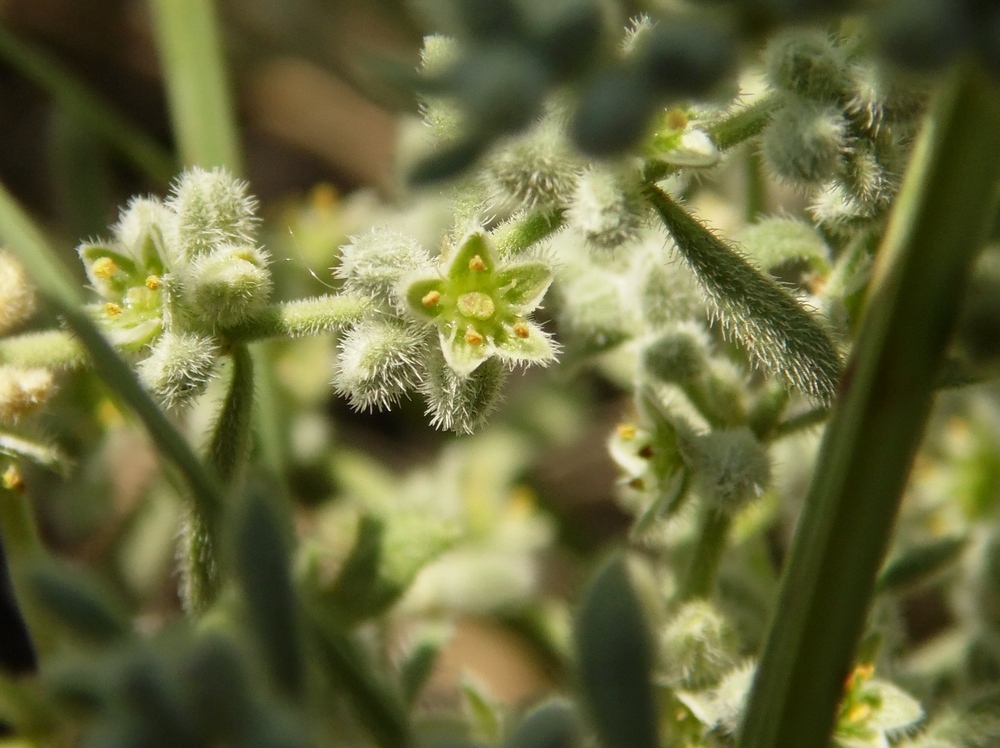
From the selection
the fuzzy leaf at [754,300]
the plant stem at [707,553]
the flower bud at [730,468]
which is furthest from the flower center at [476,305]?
the plant stem at [707,553]

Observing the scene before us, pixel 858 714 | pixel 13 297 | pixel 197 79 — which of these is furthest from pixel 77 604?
pixel 197 79

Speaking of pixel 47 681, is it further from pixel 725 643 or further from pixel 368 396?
pixel 725 643

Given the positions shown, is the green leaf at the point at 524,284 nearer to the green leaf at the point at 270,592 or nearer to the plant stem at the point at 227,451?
the plant stem at the point at 227,451

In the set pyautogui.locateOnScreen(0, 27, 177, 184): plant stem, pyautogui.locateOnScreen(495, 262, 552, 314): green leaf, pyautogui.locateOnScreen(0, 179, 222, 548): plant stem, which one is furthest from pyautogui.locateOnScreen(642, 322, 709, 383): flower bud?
pyautogui.locateOnScreen(0, 27, 177, 184): plant stem

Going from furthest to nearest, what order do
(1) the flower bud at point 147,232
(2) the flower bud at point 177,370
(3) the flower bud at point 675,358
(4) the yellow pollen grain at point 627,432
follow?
(4) the yellow pollen grain at point 627,432, (3) the flower bud at point 675,358, (1) the flower bud at point 147,232, (2) the flower bud at point 177,370

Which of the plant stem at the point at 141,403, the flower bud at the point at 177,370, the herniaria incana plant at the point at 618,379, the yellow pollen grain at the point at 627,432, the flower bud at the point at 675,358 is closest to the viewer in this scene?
the herniaria incana plant at the point at 618,379

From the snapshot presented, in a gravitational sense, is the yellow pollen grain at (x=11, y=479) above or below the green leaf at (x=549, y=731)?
above

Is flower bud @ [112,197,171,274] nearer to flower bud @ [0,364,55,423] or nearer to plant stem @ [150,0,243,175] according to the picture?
flower bud @ [0,364,55,423]
